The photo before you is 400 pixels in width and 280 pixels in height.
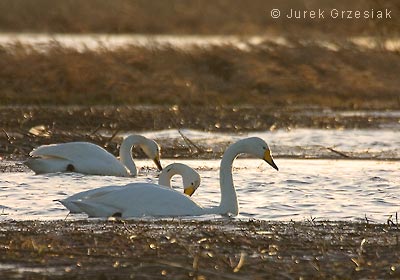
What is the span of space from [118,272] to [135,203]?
7.15 ft

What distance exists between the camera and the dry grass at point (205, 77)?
20.2 meters

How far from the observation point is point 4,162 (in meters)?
12.5

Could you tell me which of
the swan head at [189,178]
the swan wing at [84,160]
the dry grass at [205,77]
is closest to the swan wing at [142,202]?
the swan head at [189,178]

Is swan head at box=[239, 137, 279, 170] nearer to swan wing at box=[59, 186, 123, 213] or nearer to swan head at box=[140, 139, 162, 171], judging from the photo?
swan wing at box=[59, 186, 123, 213]

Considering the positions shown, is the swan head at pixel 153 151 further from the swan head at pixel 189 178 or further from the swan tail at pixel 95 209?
the swan tail at pixel 95 209

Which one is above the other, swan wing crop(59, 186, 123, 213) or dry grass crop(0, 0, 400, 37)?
dry grass crop(0, 0, 400, 37)

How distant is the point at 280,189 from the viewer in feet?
36.2

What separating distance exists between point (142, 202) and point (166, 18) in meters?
24.9

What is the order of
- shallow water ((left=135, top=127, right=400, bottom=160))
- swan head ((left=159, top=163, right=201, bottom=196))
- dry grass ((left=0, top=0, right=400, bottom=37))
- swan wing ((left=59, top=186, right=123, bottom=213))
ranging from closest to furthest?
swan wing ((left=59, top=186, right=123, bottom=213))
swan head ((left=159, top=163, right=201, bottom=196))
shallow water ((left=135, top=127, right=400, bottom=160))
dry grass ((left=0, top=0, right=400, bottom=37))

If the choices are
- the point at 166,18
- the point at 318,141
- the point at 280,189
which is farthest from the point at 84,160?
the point at 166,18

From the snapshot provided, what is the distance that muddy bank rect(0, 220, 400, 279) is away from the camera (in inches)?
278

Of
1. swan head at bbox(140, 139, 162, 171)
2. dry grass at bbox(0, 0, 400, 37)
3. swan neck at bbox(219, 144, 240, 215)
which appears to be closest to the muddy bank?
swan neck at bbox(219, 144, 240, 215)

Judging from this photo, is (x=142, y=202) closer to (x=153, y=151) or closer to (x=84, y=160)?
(x=84, y=160)

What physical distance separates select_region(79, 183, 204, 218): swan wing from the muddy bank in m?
0.22
